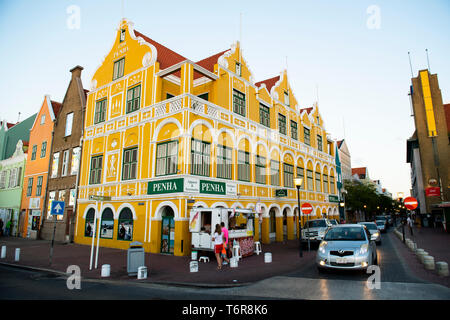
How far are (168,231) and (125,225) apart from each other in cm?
421

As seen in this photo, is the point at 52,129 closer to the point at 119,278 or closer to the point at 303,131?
the point at 119,278

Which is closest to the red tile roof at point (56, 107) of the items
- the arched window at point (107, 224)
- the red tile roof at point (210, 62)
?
the arched window at point (107, 224)

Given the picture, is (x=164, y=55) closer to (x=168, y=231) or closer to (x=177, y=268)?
(x=168, y=231)

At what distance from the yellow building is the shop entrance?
0.06m

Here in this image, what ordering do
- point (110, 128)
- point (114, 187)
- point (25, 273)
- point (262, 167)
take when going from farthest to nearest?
point (262, 167), point (110, 128), point (114, 187), point (25, 273)

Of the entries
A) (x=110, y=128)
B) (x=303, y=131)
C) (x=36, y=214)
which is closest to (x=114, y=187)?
(x=110, y=128)

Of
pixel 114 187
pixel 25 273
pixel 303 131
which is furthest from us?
pixel 303 131

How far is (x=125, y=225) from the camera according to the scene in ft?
65.2

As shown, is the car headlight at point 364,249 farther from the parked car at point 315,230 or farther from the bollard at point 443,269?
the parked car at point 315,230

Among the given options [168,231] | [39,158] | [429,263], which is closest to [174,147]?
[168,231]

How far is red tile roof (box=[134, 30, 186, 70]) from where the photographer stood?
21477 millimetres
